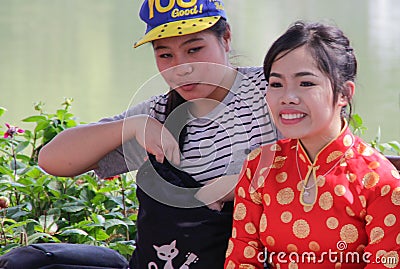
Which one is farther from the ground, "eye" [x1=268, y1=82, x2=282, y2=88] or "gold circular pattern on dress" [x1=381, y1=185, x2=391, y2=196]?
"eye" [x1=268, y1=82, x2=282, y2=88]

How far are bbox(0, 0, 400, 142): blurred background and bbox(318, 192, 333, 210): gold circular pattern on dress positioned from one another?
1.71 m

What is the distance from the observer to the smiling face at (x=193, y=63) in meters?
1.86

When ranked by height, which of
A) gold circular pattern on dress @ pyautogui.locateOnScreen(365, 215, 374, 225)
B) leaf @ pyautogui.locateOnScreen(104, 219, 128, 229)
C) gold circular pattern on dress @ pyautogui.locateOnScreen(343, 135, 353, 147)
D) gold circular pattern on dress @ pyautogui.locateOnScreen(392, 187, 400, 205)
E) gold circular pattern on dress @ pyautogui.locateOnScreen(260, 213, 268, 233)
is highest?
gold circular pattern on dress @ pyautogui.locateOnScreen(343, 135, 353, 147)

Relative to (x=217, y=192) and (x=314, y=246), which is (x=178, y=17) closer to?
(x=217, y=192)

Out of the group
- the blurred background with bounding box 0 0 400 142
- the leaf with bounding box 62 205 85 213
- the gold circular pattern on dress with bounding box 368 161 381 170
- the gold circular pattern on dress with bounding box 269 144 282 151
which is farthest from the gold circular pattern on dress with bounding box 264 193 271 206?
the blurred background with bounding box 0 0 400 142

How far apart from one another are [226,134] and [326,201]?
0.34 meters

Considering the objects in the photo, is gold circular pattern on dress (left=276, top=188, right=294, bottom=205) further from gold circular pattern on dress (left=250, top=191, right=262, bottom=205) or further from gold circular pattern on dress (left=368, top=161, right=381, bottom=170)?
gold circular pattern on dress (left=368, top=161, right=381, bottom=170)

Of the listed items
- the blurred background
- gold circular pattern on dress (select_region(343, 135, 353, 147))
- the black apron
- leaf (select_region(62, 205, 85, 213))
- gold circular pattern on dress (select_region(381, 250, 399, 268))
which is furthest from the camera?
the blurred background

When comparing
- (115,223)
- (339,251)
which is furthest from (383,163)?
(115,223)

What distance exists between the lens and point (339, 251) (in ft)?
5.39

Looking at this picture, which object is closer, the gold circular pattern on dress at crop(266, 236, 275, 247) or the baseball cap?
the gold circular pattern on dress at crop(266, 236, 275, 247)

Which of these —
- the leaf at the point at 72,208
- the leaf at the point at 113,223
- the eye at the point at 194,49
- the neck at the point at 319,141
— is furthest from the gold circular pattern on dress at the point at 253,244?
the leaf at the point at 72,208

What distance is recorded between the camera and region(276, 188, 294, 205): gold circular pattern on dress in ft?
5.58

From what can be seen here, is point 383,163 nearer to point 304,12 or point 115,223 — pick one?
point 115,223
